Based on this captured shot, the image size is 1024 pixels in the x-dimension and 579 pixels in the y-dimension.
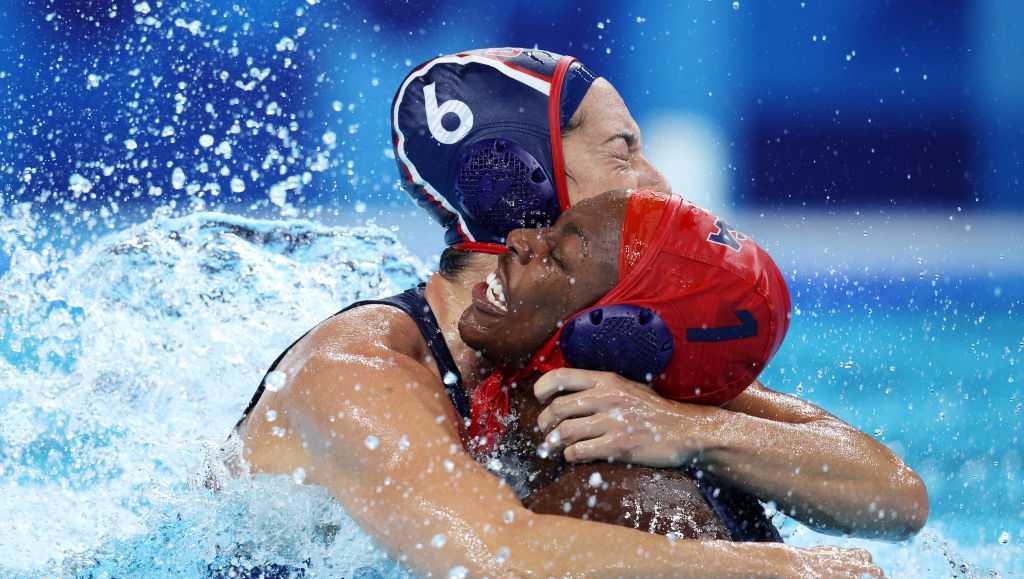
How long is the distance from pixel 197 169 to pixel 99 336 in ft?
11.5

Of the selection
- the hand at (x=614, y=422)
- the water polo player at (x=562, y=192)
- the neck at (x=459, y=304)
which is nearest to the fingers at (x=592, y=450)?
the hand at (x=614, y=422)

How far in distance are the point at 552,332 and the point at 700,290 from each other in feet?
1.20

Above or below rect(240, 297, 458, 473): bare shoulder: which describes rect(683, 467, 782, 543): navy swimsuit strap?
below

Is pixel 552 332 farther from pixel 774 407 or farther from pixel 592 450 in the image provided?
pixel 774 407

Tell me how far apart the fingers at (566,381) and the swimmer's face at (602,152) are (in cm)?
63

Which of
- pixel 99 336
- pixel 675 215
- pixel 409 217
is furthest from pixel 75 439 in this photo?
pixel 675 215

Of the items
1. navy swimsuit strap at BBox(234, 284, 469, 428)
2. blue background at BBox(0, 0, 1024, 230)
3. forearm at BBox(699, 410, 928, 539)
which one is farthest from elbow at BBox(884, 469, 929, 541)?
blue background at BBox(0, 0, 1024, 230)

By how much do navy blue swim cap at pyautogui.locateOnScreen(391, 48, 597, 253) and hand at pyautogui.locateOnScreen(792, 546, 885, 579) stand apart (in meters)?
1.11

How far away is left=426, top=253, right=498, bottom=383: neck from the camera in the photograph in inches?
114

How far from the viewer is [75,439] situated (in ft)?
19.4

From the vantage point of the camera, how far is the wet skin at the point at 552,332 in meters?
2.33

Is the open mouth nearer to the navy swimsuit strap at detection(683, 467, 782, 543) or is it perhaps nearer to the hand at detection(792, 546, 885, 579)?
the navy swimsuit strap at detection(683, 467, 782, 543)

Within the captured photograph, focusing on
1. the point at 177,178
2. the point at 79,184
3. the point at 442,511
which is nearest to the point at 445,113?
the point at 442,511

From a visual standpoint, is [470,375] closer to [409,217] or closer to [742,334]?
[742,334]
